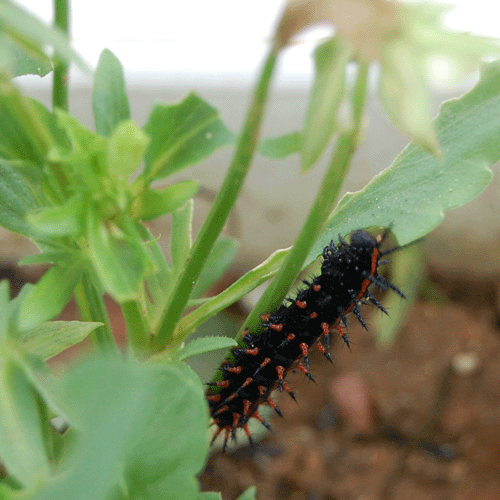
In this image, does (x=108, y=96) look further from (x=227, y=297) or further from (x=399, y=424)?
(x=399, y=424)

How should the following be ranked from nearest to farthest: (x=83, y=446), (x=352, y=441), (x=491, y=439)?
(x=83, y=446) < (x=491, y=439) < (x=352, y=441)

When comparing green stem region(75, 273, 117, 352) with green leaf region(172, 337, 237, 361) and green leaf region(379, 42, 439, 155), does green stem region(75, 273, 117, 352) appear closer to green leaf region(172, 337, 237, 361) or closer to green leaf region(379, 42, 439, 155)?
green leaf region(172, 337, 237, 361)

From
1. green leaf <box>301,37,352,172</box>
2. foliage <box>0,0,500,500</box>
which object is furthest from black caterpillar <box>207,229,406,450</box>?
green leaf <box>301,37,352,172</box>

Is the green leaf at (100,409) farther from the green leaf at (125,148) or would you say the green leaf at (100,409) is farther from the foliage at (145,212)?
the green leaf at (125,148)

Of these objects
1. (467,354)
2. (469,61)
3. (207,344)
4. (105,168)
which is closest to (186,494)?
(207,344)

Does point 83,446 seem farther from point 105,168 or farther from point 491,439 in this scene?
point 491,439

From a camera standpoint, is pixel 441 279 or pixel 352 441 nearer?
pixel 352 441

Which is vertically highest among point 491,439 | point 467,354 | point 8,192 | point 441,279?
point 8,192
